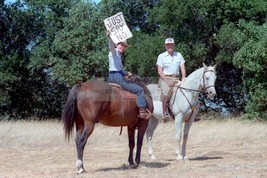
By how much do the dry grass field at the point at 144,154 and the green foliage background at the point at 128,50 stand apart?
17.1 feet

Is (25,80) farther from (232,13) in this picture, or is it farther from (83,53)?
(232,13)

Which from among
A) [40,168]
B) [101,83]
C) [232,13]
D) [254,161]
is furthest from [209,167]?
[232,13]

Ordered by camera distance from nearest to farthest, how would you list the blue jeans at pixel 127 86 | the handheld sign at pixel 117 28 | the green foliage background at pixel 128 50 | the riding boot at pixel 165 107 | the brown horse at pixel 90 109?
the brown horse at pixel 90 109 < the handheld sign at pixel 117 28 < the blue jeans at pixel 127 86 < the riding boot at pixel 165 107 < the green foliage background at pixel 128 50

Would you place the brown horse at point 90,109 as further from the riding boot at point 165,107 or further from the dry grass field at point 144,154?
the riding boot at point 165,107

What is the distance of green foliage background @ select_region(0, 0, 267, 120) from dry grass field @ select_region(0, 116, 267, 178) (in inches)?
205

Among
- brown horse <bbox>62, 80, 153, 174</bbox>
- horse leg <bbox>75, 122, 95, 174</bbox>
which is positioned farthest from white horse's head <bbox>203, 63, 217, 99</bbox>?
horse leg <bbox>75, 122, 95, 174</bbox>

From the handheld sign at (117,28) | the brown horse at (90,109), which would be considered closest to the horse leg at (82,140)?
the brown horse at (90,109)

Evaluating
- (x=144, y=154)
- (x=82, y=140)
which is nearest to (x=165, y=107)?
(x=144, y=154)

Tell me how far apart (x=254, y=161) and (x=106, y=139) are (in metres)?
6.60

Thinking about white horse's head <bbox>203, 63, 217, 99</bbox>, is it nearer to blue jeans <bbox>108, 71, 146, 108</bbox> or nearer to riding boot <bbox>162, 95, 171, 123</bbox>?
riding boot <bbox>162, 95, 171, 123</bbox>

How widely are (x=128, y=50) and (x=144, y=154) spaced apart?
15033mm

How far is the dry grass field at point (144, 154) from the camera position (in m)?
9.94

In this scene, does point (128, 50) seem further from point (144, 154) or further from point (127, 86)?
point (127, 86)

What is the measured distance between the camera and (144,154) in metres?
13.5
